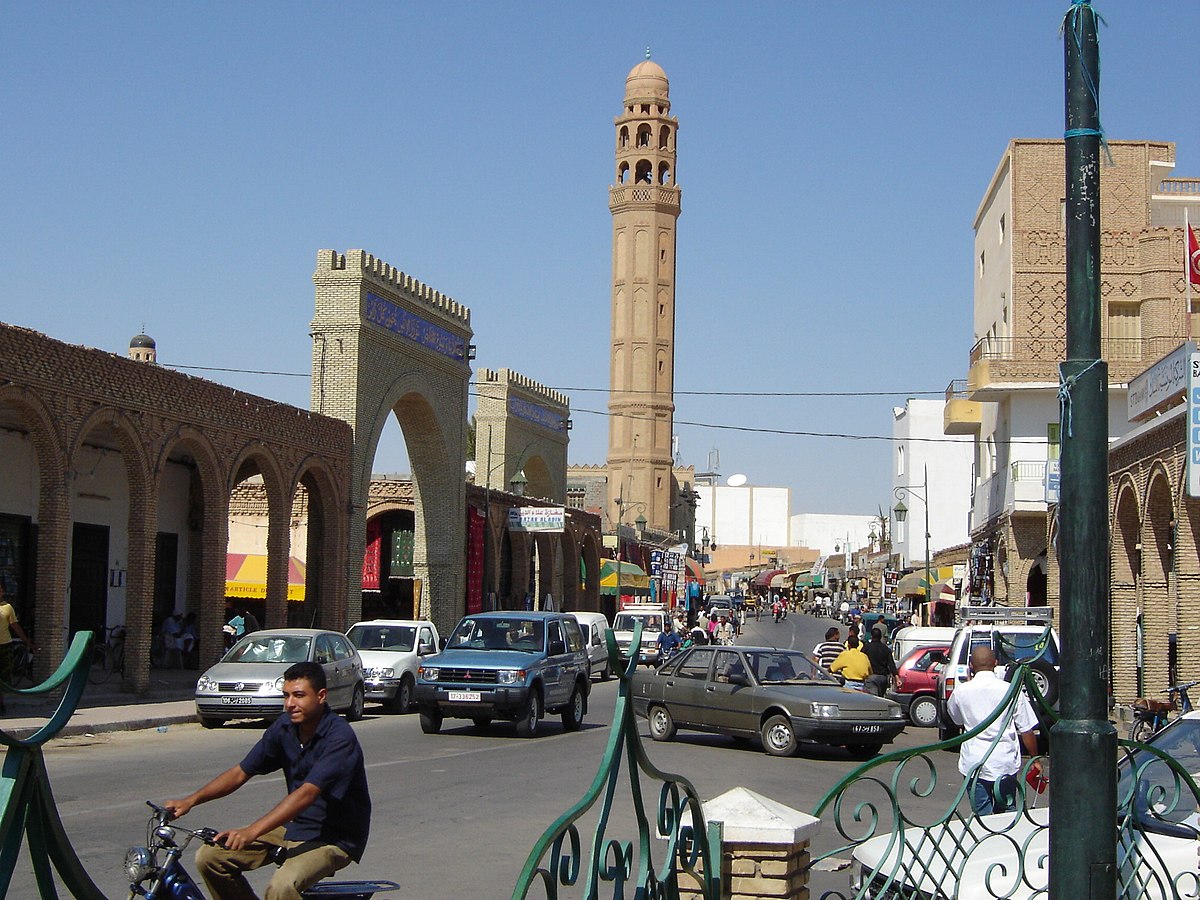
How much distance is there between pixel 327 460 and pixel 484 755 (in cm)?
1783

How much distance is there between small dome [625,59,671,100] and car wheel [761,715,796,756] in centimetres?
6970

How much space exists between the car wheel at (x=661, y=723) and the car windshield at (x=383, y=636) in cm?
705

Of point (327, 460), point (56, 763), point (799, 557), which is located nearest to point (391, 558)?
point (327, 460)

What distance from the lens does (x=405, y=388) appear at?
129ft

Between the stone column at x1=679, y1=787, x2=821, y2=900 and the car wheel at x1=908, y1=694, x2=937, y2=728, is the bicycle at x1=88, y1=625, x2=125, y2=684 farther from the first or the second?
the stone column at x1=679, y1=787, x2=821, y2=900

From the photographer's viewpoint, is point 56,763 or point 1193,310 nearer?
point 56,763

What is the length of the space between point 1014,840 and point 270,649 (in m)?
17.5

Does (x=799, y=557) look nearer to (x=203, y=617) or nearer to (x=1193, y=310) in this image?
(x=1193, y=310)

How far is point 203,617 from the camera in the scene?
28625 millimetres

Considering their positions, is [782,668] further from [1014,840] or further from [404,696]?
[1014,840]

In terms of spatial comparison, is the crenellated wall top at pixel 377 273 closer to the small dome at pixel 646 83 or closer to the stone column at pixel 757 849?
the stone column at pixel 757 849

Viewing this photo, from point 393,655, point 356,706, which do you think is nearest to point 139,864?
point 356,706

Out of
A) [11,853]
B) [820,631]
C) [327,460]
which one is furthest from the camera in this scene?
[820,631]

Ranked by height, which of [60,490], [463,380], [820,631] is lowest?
[820,631]
